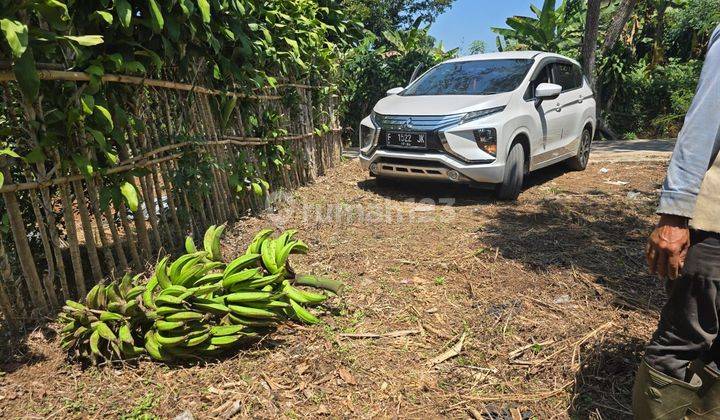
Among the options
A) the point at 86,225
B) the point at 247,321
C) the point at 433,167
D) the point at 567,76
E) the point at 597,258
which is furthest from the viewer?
the point at 567,76

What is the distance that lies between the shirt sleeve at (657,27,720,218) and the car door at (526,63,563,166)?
15.1 ft

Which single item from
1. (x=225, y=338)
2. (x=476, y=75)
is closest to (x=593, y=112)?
(x=476, y=75)

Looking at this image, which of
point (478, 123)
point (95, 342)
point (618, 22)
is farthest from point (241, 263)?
point (618, 22)

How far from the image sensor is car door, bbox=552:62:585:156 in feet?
22.8

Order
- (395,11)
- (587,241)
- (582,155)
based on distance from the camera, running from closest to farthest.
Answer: (587,241) → (582,155) → (395,11)

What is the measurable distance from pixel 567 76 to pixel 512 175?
8.13 ft

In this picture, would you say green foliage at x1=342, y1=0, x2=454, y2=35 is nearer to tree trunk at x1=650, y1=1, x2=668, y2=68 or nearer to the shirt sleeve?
tree trunk at x1=650, y1=1, x2=668, y2=68

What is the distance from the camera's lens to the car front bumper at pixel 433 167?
564 cm

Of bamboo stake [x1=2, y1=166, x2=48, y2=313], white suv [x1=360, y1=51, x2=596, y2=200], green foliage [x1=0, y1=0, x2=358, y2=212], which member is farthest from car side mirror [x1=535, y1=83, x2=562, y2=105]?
bamboo stake [x1=2, y1=166, x2=48, y2=313]

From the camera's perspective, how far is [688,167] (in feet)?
5.70

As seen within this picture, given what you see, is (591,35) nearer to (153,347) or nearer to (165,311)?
(165,311)

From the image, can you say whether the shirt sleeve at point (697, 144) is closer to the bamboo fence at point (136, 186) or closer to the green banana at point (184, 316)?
the green banana at point (184, 316)

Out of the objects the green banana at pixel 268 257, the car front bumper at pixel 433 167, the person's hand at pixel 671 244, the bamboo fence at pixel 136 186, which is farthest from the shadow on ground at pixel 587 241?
the bamboo fence at pixel 136 186

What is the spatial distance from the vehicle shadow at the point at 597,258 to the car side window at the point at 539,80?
137 centimetres
